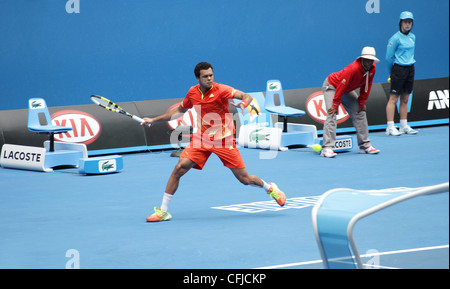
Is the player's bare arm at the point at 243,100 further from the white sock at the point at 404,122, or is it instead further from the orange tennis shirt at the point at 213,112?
the white sock at the point at 404,122

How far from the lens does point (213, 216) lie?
8094mm

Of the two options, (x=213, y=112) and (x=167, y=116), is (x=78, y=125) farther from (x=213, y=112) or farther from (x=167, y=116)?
(x=213, y=112)

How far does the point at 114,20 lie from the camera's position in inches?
559

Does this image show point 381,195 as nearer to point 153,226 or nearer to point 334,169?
point 153,226

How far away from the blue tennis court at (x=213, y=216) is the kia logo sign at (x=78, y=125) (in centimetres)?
95

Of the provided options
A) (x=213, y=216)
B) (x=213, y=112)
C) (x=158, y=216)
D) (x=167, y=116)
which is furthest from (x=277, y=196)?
(x=167, y=116)

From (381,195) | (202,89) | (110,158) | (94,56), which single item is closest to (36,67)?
(94,56)

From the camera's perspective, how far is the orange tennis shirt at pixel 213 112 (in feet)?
26.3

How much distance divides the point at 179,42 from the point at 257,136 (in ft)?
8.82

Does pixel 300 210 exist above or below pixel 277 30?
below

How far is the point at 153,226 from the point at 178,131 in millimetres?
5705

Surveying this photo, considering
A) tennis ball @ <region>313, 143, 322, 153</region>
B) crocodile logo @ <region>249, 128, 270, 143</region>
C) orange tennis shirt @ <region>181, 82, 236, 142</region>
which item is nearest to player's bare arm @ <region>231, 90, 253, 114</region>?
orange tennis shirt @ <region>181, 82, 236, 142</region>

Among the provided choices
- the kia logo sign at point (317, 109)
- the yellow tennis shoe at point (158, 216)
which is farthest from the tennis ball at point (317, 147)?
the yellow tennis shoe at point (158, 216)

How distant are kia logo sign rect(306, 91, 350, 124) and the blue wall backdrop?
0.79m
